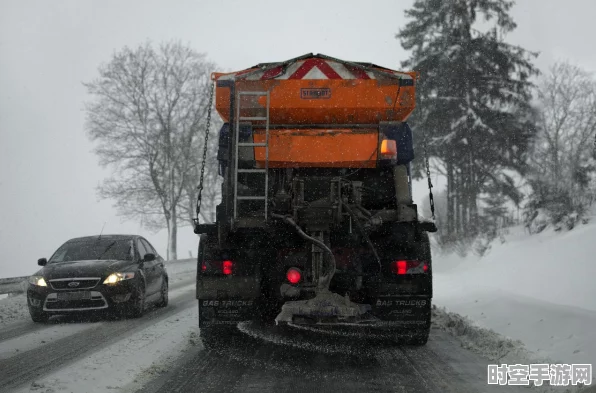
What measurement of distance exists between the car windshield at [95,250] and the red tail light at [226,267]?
17.0 ft

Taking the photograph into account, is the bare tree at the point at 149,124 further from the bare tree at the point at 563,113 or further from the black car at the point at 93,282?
the black car at the point at 93,282

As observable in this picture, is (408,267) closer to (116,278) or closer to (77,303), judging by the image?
(116,278)

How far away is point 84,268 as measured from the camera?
10594mm

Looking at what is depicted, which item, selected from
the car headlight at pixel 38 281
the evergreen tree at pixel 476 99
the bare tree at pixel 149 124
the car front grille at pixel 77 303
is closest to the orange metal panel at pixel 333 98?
the car front grille at pixel 77 303

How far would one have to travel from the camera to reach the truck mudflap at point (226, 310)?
6883mm

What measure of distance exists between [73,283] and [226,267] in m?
4.48

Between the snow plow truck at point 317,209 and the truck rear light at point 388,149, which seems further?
the truck rear light at point 388,149

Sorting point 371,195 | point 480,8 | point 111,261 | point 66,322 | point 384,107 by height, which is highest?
point 480,8

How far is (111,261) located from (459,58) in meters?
20.1

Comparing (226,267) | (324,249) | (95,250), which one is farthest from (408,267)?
(95,250)

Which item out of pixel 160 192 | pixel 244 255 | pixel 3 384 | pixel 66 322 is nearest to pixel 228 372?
pixel 244 255

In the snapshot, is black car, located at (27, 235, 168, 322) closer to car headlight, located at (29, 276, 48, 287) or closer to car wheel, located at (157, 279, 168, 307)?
car headlight, located at (29, 276, 48, 287)

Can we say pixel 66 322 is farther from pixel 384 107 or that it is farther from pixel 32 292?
pixel 384 107

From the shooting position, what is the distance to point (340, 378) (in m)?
6.02
